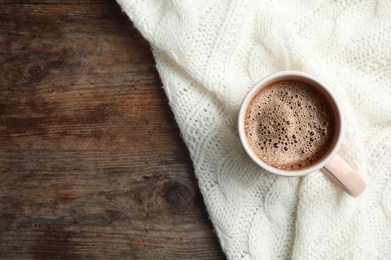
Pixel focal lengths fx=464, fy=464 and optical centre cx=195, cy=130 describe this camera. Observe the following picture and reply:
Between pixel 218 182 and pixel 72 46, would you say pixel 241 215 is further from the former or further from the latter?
pixel 72 46

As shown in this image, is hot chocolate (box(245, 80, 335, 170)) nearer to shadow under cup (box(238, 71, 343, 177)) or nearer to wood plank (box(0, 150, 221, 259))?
shadow under cup (box(238, 71, 343, 177))

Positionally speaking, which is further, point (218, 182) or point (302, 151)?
point (218, 182)

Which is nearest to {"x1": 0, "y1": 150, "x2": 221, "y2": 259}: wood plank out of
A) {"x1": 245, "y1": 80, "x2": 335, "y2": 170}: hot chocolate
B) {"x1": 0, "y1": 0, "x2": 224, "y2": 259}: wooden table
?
{"x1": 0, "y1": 0, "x2": 224, "y2": 259}: wooden table

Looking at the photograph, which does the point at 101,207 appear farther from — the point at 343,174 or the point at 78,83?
the point at 343,174

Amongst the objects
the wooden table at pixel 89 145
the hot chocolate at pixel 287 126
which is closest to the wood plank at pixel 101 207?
the wooden table at pixel 89 145

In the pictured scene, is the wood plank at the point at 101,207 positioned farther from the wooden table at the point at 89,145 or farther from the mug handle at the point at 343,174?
the mug handle at the point at 343,174

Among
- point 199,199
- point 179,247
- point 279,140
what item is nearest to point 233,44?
point 279,140
